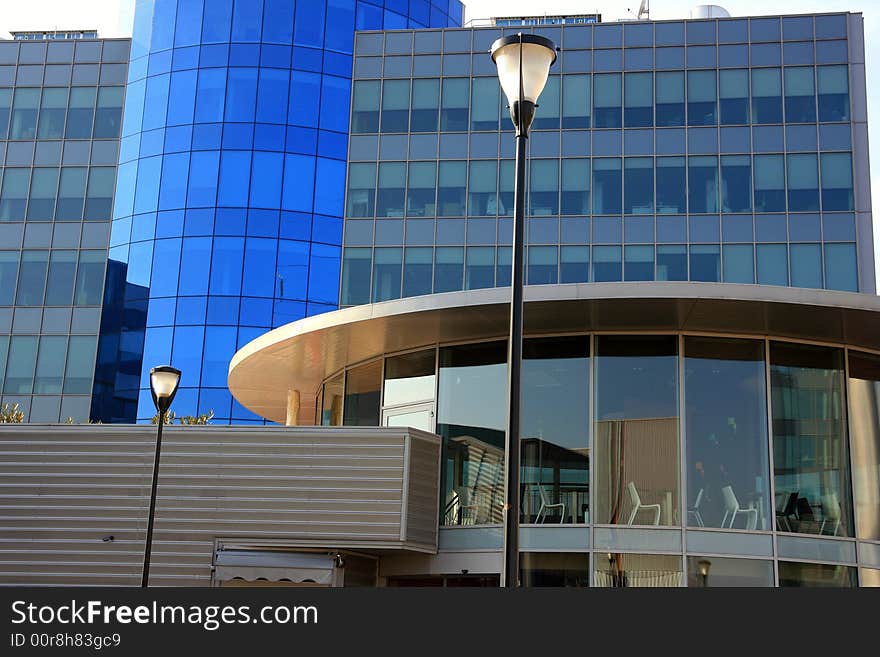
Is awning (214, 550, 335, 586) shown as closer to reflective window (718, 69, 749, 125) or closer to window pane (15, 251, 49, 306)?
reflective window (718, 69, 749, 125)

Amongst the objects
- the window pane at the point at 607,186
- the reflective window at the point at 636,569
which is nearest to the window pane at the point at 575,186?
the window pane at the point at 607,186

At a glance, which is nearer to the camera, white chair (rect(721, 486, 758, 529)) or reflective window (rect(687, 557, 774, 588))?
reflective window (rect(687, 557, 774, 588))

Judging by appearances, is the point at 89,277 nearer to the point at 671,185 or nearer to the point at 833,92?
the point at 671,185

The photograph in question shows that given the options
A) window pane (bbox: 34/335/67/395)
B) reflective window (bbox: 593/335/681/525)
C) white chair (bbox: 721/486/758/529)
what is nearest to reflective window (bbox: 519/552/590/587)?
reflective window (bbox: 593/335/681/525)

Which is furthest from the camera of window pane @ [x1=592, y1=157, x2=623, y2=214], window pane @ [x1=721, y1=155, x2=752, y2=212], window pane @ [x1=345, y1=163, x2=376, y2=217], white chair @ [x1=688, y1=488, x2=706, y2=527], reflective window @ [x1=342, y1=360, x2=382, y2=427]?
window pane @ [x1=345, y1=163, x2=376, y2=217]

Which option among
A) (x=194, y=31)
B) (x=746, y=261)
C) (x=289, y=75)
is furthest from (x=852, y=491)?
(x=194, y=31)

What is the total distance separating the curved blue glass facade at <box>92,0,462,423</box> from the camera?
5091 centimetres

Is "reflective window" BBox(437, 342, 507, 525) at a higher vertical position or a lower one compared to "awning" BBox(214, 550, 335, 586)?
higher

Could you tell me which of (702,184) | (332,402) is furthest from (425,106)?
(332,402)

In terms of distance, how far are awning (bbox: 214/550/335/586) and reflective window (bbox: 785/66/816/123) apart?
39.1 metres

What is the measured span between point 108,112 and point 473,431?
1717 inches

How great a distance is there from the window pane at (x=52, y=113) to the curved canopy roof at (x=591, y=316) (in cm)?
4082

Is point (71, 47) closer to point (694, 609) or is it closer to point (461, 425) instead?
point (461, 425)

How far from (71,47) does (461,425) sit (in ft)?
151
